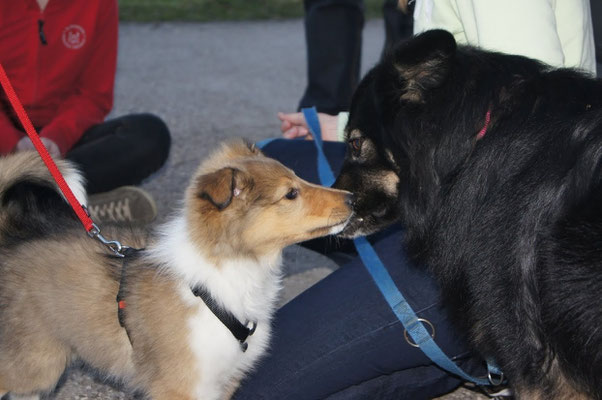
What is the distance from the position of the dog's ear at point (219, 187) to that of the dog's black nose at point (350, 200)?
416mm

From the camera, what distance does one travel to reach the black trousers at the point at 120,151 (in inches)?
180

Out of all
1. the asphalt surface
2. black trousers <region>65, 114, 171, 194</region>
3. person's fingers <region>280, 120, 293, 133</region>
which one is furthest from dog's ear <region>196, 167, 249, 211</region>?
black trousers <region>65, 114, 171, 194</region>

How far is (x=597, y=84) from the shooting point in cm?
248

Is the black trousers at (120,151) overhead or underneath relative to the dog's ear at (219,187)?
underneath

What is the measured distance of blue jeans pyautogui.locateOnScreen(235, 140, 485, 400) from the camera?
9.92 ft

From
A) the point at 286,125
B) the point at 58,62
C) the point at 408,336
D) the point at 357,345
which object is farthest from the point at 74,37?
the point at 408,336

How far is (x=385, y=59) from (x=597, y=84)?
2.25 feet

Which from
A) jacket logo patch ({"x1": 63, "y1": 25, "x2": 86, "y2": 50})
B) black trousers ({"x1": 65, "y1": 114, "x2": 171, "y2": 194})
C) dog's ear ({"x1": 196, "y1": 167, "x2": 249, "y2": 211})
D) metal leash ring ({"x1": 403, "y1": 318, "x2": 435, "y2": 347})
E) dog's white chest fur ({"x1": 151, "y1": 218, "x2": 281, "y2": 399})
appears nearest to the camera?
dog's ear ({"x1": 196, "y1": 167, "x2": 249, "y2": 211})

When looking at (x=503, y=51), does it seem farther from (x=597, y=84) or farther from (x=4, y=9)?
(x=4, y=9)

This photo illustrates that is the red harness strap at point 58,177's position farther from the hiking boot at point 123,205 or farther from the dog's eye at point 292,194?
the hiking boot at point 123,205

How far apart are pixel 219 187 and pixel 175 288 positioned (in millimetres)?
446

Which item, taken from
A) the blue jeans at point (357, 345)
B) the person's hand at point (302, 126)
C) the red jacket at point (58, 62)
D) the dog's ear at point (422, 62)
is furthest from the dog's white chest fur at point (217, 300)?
the red jacket at point (58, 62)

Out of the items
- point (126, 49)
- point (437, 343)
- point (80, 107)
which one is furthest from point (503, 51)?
point (126, 49)

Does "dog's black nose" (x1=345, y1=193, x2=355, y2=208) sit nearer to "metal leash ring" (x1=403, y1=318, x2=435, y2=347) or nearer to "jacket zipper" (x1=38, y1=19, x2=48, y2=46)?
"metal leash ring" (x1=403, y1=318, x2=435, y2=347)
